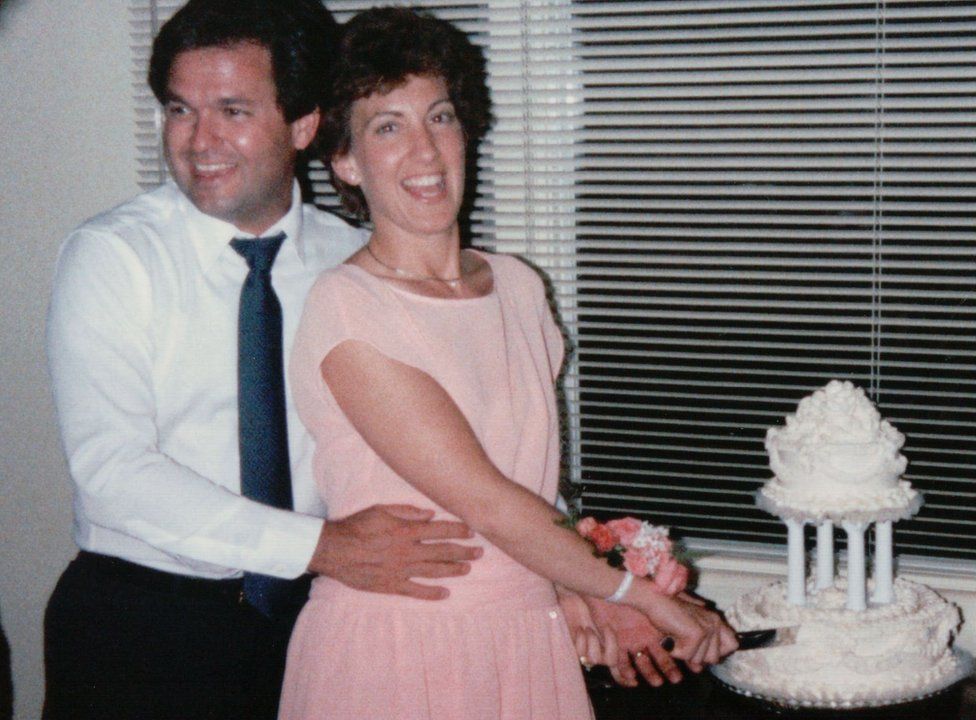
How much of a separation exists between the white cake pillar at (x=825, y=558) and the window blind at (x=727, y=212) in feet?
1.29

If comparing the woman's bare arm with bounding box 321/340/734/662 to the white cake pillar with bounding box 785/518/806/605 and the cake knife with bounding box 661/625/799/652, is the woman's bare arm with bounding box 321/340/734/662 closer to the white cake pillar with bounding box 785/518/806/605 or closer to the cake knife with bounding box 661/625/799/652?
the cake knife with bounding box 661/625/799/652

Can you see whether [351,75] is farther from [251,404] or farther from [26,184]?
[26,184]

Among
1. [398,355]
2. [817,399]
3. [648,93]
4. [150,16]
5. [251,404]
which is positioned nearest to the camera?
[398,355]

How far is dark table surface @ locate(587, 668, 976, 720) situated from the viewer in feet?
5.70

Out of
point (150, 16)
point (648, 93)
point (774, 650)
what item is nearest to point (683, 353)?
point (648, 93)

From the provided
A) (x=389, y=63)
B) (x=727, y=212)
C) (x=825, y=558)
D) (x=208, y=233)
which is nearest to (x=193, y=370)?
(x=208, y=233)

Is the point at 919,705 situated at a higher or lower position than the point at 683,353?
lower

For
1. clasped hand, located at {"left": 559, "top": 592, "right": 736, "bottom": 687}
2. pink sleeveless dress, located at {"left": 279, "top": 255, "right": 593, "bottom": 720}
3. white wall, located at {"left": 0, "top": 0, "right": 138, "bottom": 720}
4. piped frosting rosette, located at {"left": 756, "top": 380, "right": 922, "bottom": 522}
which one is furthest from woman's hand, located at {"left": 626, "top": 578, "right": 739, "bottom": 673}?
white wall, located at {"left": 0, "top": 0, "right": 138, "bottom": 720}

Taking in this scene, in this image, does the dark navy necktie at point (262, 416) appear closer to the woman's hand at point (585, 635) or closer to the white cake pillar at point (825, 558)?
the woman's hand at point (585, 635)

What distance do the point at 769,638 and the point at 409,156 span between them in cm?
91

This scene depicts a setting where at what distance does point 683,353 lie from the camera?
2291 mm

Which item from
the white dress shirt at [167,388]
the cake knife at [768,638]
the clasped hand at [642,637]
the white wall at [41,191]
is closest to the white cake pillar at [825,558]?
the cake knife at [768,638]

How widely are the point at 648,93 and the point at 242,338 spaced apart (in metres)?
0.99

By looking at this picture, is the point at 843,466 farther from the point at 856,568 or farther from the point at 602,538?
the point at 602,538
